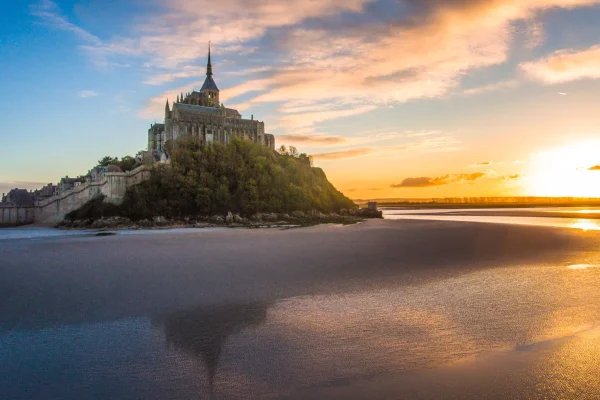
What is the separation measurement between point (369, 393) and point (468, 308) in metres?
5.33

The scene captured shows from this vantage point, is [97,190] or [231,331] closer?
[231,331]

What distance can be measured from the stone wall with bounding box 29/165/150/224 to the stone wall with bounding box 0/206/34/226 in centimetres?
68

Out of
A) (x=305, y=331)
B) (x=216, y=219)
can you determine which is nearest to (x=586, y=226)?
(x=216, y=219)

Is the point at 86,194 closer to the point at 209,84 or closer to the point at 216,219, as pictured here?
the point at 216,219

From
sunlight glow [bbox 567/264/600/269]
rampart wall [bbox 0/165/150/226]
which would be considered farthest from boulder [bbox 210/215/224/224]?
sunlight glow [bbox 567/264/600/269]

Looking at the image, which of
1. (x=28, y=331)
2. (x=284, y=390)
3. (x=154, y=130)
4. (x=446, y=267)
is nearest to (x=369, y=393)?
(x=284, y=390)

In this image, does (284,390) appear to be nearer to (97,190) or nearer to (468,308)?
(468,308)

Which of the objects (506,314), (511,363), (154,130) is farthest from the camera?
(154,130)

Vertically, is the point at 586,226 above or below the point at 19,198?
below

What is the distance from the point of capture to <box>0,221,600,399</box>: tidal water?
5910mm

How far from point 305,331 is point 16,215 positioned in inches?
2289

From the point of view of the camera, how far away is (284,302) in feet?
36.0

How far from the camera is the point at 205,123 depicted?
222ft

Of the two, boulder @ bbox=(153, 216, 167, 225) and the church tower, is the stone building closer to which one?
boulder @ bbox=(153, 216, 167, 225)
